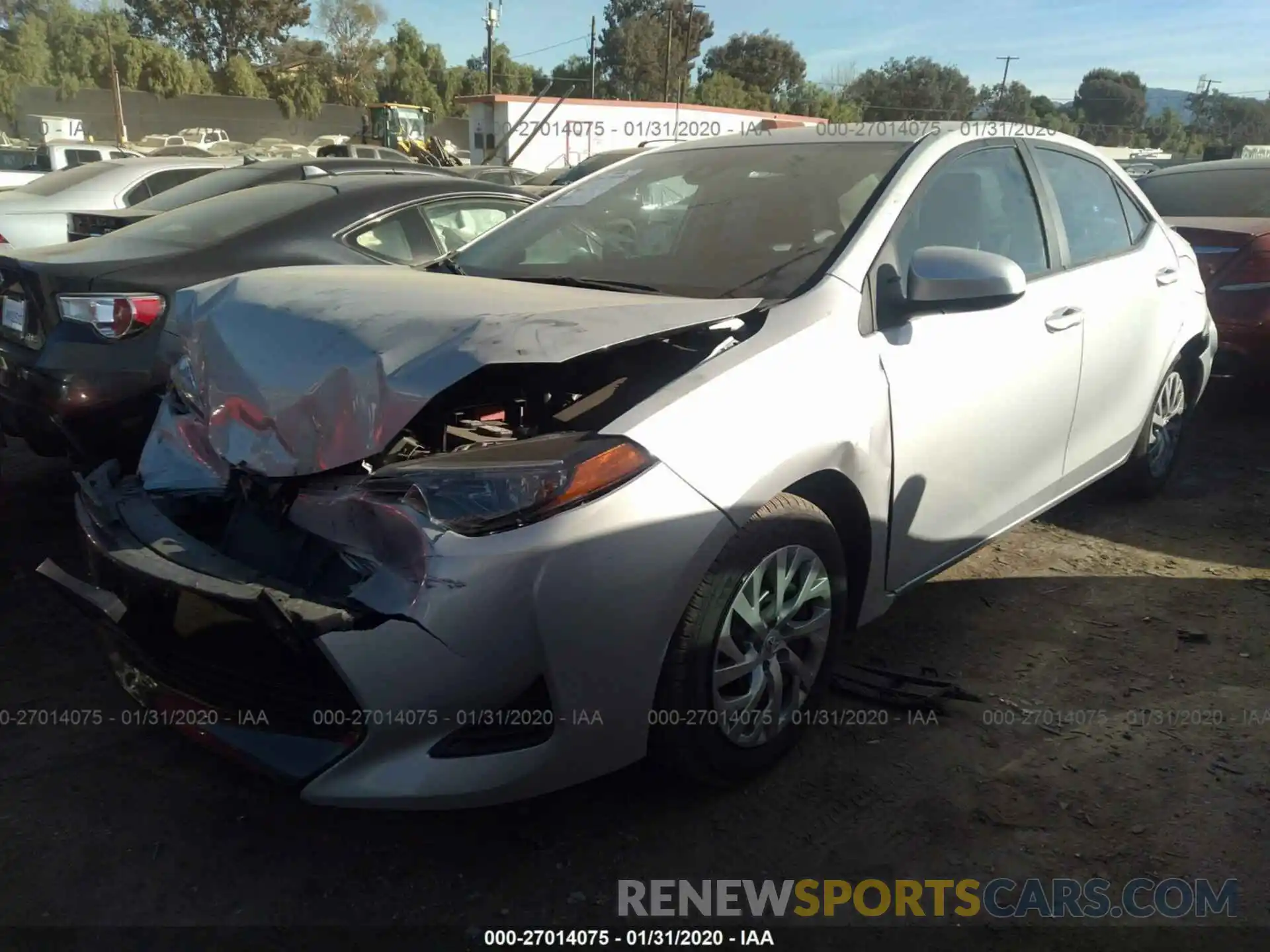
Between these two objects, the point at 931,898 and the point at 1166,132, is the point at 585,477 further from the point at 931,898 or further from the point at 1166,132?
the point at 1166,132

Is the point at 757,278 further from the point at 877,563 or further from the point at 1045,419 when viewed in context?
the point at 1045,419

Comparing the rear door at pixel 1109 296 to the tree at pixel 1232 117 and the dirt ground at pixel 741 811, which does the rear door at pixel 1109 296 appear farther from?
the tree at pixel 1232 117

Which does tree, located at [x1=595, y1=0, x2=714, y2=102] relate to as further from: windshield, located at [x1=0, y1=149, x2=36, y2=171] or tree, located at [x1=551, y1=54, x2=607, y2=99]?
windshield, located at [x1=0, y1=149, x2=36, y2=171]

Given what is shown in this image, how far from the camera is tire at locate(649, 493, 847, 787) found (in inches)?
82.8

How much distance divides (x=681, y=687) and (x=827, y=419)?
761mm

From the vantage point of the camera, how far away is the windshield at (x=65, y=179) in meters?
8.56

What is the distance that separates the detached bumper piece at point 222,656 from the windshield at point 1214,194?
6.48m

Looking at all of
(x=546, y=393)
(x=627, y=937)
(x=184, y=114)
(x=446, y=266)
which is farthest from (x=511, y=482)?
(x=184, y=114)

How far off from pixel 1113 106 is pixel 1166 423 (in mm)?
74664

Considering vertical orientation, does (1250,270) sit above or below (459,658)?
above

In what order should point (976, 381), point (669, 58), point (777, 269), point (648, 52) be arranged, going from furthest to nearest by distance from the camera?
point (648, 52) → point (669, 58) → point (976, 381) → point (777, 269)

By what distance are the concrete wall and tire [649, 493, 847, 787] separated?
47.8 metres

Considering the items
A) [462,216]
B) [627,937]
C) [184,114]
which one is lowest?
[627,937]

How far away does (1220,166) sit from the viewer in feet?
22.4
